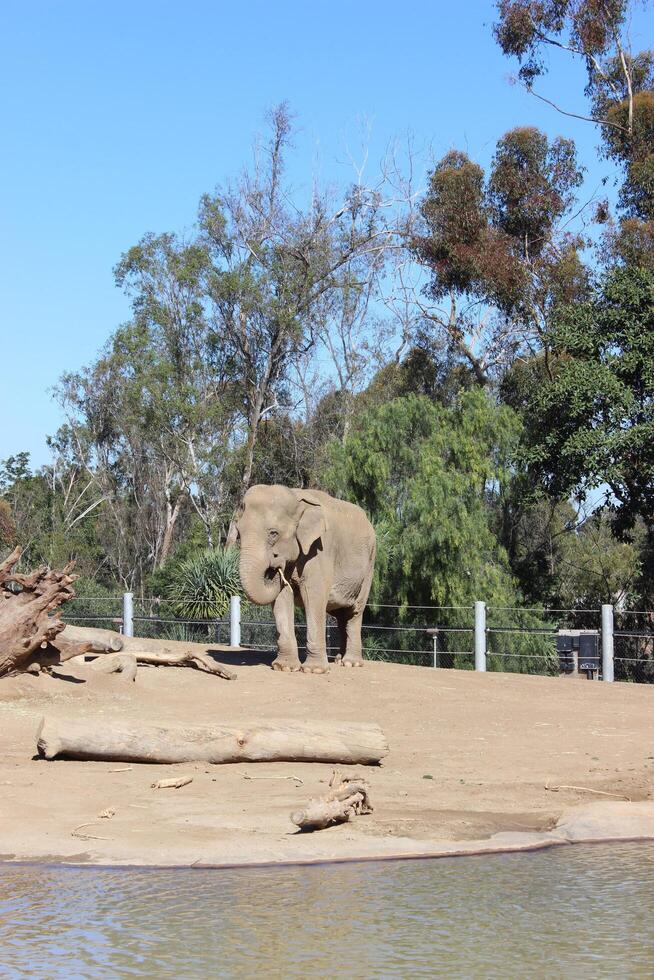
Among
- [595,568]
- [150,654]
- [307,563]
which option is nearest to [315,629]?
[307,563]

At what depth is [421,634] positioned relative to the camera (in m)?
24.4

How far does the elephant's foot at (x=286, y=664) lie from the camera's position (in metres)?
17.0

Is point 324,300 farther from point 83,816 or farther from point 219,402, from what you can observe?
point 83,816

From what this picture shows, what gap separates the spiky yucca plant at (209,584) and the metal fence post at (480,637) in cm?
690

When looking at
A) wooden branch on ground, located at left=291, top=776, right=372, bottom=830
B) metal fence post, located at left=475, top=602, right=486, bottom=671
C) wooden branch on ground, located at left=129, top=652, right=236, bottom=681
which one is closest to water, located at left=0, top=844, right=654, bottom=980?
wooden branch on ground, located at left=291, top=776, right=372, bottom=830

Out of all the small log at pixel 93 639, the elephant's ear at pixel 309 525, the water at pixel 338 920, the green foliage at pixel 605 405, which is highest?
the green foliage at pixel 605 405

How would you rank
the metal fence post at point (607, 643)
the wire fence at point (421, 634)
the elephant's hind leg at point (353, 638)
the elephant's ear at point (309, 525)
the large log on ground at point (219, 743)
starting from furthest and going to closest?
the wire fence at point (421, 634) < the metal fence post at point (607, 643) < the elephant's hind leg at point (353, 638) < the elephant's ear at point (309, 525) < the large log on ground at point (219, 743)

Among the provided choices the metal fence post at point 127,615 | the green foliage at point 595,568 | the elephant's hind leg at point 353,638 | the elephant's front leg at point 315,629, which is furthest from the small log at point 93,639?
the green foliage at point 595,568

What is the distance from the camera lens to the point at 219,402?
44906 millimetres

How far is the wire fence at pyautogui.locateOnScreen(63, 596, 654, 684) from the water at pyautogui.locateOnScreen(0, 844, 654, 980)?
532 inches

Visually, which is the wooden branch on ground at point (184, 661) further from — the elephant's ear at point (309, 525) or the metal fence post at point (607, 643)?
the metal fence post at point (607, 643)

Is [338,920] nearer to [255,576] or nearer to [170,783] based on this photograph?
[170,783]

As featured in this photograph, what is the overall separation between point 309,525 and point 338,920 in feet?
32.8

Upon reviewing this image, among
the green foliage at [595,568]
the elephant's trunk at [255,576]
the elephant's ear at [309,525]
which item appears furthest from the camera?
the green foliage at [595,568]
